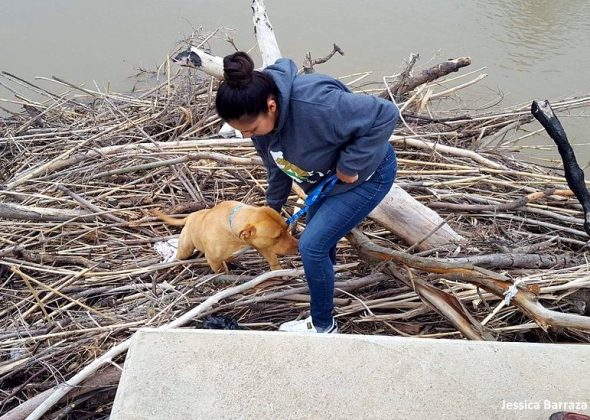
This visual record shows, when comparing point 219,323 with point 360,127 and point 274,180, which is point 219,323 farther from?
point 360,127

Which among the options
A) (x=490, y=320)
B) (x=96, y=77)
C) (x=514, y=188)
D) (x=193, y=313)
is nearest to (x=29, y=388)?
(x=193, y=313)

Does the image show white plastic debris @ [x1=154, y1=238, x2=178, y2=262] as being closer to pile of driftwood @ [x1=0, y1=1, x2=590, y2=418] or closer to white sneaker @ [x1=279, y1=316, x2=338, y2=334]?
pile of driftwood @ [x1=0, y1=1, x2=590, y2=418]

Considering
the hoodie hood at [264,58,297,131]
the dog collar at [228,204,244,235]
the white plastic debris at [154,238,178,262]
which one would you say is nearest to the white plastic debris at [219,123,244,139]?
the white plastic debris at [154,238,178,262]

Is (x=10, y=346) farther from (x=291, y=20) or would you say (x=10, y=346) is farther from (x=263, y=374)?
(x=291, y=20)

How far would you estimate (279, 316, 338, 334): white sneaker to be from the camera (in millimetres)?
2922

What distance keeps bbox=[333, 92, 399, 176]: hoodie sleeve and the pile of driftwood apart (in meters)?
0.78

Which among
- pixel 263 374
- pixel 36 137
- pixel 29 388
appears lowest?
A: pixel 29 388

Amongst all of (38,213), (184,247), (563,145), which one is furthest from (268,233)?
(38,213)

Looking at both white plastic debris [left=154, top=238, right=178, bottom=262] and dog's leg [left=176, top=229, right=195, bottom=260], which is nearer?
dog's leg [left=176, top=229, right=195, bottom=260]

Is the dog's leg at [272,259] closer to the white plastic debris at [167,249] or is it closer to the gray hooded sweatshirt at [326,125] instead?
the white plastic debris at [167,249]

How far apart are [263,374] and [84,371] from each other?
1024 mm

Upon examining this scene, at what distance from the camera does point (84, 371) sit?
2623mm

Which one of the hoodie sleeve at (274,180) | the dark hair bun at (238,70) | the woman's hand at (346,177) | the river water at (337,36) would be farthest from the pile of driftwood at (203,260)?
the river water at (337,36)

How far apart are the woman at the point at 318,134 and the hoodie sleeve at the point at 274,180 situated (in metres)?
0.01
